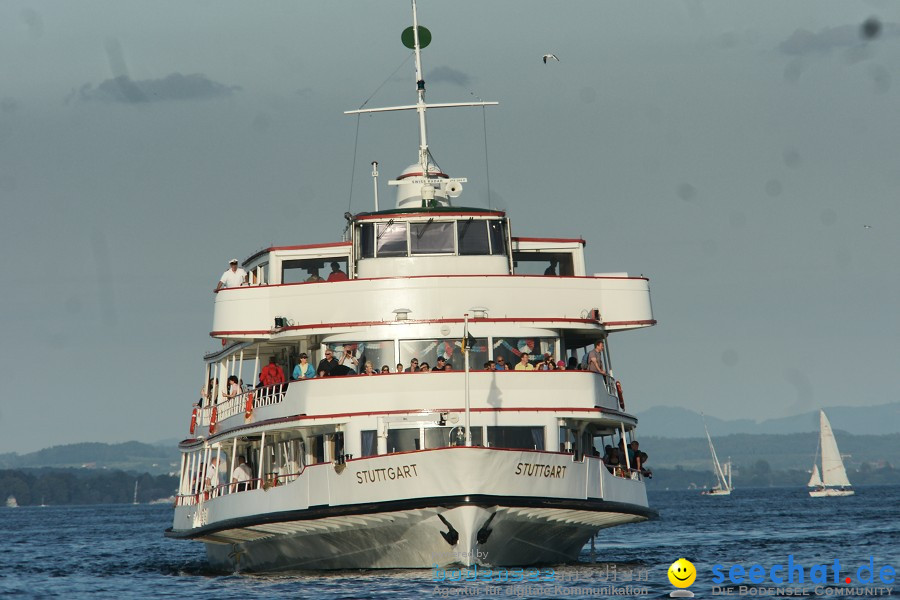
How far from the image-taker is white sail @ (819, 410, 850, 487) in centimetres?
17962

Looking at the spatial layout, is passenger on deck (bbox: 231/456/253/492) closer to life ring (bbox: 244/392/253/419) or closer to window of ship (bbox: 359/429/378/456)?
life ring (bbox: 244/392/253/419)

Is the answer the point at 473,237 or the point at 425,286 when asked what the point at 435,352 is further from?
the point at 473,237

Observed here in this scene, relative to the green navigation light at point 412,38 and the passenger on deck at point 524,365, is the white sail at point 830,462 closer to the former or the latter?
the green navigation light at point 412,38

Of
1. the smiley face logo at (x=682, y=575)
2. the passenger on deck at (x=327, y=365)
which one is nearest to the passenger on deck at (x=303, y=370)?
the passenger on deck at (x=327, y=365)

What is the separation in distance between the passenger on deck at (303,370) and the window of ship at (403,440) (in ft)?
8.18

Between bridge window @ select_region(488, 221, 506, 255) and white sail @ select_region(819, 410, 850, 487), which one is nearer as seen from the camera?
bridge window @ select_region(488, 221, 506, 255)

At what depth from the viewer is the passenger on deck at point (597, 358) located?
33656mm

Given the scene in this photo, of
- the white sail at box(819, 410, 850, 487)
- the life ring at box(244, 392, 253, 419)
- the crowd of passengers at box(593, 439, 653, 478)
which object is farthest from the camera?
the white sail at box(819, 410, 850, 487)

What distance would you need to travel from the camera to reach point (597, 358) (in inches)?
1337

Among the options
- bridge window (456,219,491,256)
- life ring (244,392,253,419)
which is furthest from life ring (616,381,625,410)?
life ring (244,392,253,419)

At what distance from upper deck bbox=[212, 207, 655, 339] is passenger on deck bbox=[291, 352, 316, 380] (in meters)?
0.65

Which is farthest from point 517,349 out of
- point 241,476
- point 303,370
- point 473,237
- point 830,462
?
point 830,462

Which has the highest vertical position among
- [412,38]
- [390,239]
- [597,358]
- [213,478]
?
[412,38]

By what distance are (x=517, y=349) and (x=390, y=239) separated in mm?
4380
